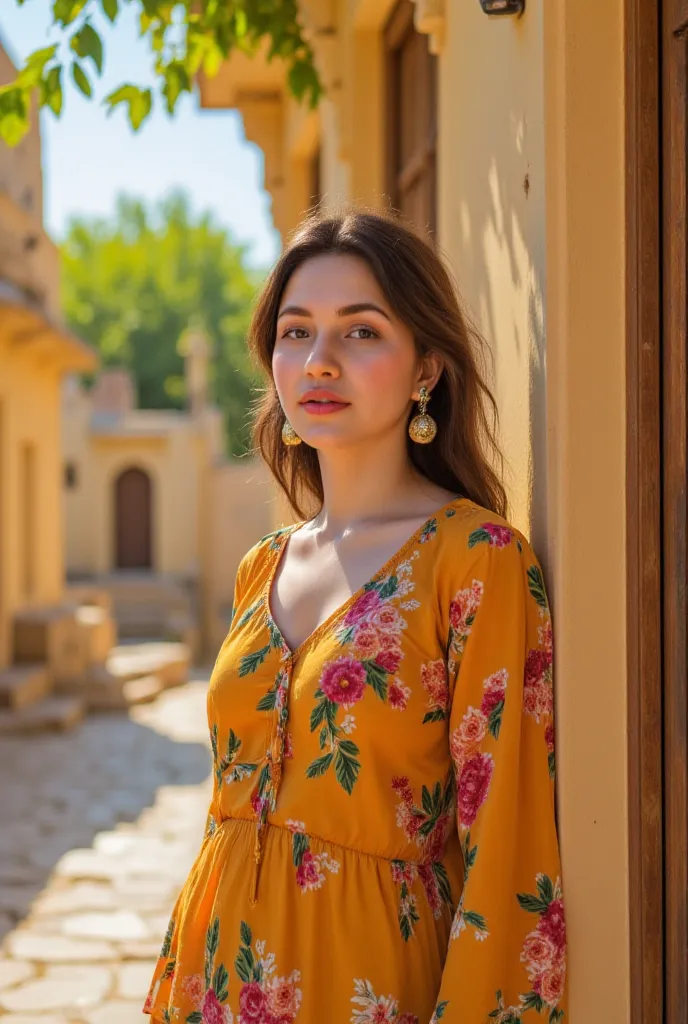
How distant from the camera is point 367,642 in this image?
1.71 meters

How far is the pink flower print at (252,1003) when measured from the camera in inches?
67.9

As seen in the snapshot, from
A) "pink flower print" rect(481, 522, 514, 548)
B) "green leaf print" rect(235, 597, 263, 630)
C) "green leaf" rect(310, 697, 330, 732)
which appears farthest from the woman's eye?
"green leaf" rect(310, 697, 330, 732)

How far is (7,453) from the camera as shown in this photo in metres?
11.9

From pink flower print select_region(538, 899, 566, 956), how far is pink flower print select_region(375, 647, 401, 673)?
1.34 feet

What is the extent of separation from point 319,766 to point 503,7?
1280 mm

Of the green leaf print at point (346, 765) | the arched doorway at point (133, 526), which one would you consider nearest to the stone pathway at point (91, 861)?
the green leaf print at point (346, 765)

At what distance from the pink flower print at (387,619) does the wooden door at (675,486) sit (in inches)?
15.3

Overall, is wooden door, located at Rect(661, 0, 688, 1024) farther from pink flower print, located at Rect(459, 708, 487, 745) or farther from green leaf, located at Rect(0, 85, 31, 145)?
green leaf, located at Rect(0, 85, 31, 145)

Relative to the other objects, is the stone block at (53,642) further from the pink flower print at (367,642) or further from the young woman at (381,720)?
the pink flower print at (367,642)

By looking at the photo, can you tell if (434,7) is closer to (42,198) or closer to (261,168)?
(261,168)

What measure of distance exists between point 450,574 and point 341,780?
35 centimetres

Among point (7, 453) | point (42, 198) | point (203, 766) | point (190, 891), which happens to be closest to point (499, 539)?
point (190, 891)

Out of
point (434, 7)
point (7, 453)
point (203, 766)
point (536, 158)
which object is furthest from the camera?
point (7, 453)

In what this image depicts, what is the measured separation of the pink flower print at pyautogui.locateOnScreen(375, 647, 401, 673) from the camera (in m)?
1.69
